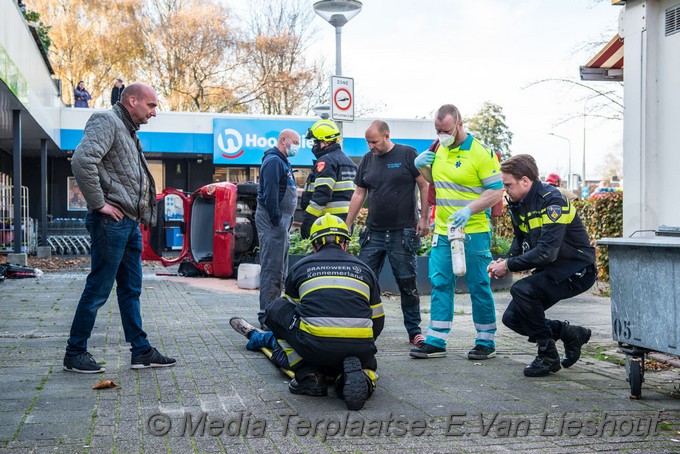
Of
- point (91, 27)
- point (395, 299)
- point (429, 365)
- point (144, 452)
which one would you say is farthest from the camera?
point (91, 27)

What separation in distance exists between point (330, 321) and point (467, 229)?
212cm

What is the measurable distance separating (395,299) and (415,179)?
4.47 metres

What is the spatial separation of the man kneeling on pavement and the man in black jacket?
2206 mm

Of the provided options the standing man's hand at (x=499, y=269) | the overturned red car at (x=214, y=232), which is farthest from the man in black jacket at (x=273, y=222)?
the overturned red car at (x=214, y=232)

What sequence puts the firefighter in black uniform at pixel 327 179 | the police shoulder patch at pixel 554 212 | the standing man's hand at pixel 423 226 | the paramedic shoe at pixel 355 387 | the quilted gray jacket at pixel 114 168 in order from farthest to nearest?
the firefighter in black uniform at pixel 327 179, the standing man's hand at pixel 423 226, the police shoulder patch at pixel 554 212, the quilted gray jacket at pixel 114 168, the paramedic shoe at pixel 355 387

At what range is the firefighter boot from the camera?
5.90 metres

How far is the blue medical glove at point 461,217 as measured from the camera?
6504mm

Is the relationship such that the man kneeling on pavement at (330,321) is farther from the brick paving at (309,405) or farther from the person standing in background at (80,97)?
the person standing in background at (80,97)

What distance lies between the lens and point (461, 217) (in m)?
6.50

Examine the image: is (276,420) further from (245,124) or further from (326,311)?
(245,124)

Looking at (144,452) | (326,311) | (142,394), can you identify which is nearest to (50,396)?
(142,394)

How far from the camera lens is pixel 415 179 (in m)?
7.34

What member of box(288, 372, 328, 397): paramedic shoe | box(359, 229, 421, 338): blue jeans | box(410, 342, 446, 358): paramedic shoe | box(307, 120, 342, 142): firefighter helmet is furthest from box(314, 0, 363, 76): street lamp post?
box(288, 372, 328, 397): paramedic shoe

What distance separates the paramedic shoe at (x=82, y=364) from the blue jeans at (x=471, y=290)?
2.73 meters
